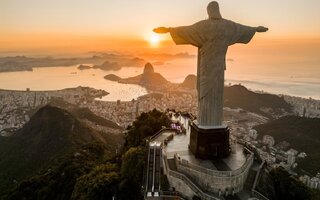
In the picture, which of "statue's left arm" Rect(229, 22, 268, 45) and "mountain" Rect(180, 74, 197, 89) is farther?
"mountain" Rect(180, 74, 197, 89)

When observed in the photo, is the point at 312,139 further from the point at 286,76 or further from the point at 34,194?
the point at 286,76

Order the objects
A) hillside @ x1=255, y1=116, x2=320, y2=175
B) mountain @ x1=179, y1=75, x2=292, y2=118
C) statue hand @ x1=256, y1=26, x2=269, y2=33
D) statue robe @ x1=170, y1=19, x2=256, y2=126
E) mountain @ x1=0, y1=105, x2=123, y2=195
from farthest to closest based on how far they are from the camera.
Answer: mountain @ x1=179, y1=75, x2=292, y2=118 < hillside @ x1=255, y1=116, x2=320, y2=175 < mountain @ x1=0, y1=105, x2=123, y2=195 < statue hand @ x1=256, y1=26, x2=269, y2=33 < statue robe @ x1=170, y1=19, x2=256, y2=126

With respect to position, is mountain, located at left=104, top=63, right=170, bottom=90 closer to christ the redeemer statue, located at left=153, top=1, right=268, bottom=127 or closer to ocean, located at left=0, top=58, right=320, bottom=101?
ocean, located at left=0, top=58, right=320, bottom=101

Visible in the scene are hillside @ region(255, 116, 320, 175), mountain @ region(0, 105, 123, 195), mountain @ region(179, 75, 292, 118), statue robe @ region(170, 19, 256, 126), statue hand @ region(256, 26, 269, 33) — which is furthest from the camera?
mountain @ region(179, 75, 292, 118)

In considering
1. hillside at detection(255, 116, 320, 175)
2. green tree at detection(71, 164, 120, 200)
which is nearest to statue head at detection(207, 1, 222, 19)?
green tree at detection(71, 164, 120, 200)

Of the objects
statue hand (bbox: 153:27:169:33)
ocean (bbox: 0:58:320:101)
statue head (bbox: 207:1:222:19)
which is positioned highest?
statue head (bbox: 207:1:222:19)

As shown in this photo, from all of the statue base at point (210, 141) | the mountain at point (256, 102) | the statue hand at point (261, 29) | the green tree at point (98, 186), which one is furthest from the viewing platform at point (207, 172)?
the mountain at point (256, 102)

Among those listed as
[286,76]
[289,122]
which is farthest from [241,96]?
[286,76]
